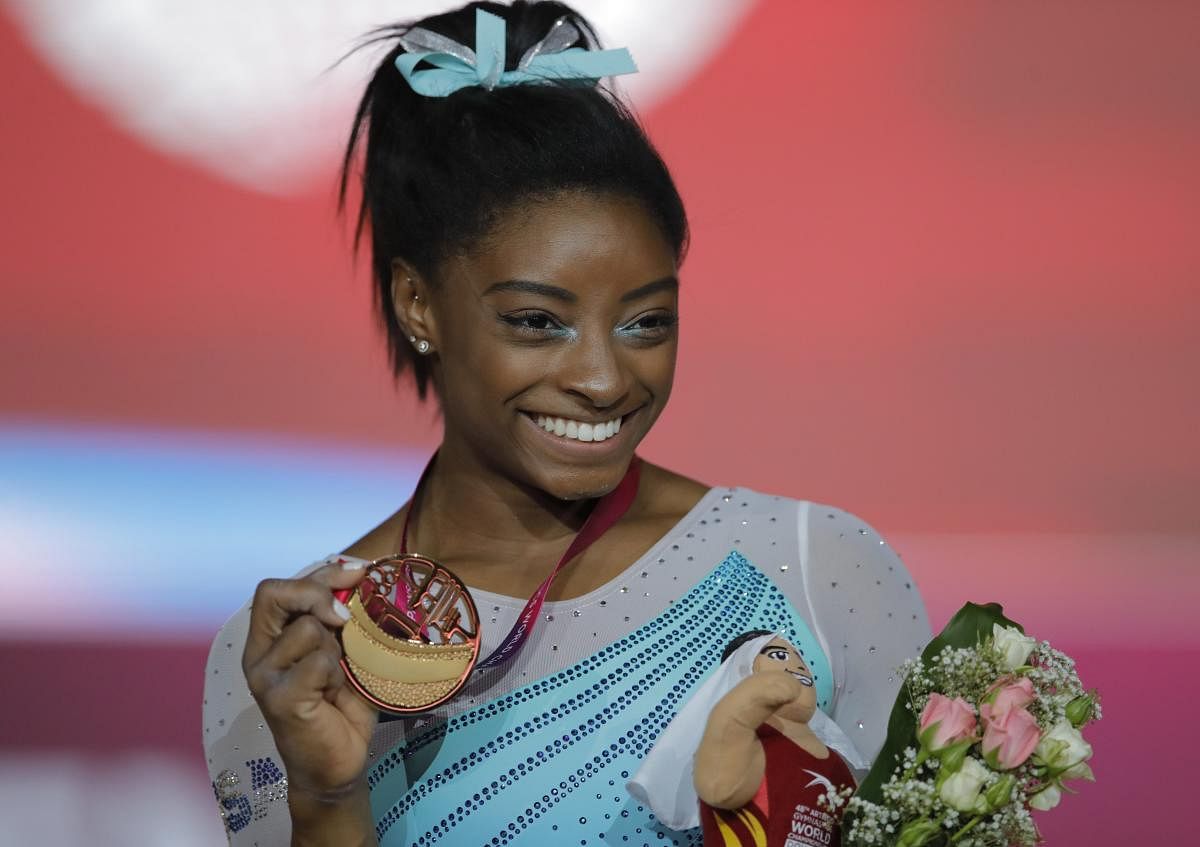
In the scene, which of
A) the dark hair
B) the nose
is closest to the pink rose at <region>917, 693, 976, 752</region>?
the nose

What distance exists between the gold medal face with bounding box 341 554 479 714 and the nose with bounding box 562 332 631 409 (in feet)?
0.89

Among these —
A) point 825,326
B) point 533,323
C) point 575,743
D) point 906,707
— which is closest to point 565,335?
point 533,323

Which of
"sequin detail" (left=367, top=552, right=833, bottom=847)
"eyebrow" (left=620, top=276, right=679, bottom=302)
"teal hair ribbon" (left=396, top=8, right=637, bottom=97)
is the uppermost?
"teal hair ribbon" (left=396, top=8, right=637, bottom=97)

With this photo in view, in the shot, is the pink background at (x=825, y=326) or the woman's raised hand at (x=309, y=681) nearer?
the woman's raised hand at (x=309, y=681)

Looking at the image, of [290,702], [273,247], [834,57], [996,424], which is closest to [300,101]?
[273,247]

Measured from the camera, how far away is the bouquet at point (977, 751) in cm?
168

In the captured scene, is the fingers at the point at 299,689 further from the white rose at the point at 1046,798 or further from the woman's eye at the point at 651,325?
the white rose at the point at 1046,798

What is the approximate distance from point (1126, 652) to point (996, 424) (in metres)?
0.59

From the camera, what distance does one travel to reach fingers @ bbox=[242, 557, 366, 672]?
191cm

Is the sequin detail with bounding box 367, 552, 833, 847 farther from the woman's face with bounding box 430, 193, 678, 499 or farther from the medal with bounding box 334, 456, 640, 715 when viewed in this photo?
the woman's face with bounding box 430, 193, 678, 499

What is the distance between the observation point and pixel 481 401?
2.18 m

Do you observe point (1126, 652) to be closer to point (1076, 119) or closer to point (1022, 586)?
point (1022, 586)

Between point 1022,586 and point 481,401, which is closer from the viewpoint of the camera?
point 481,401

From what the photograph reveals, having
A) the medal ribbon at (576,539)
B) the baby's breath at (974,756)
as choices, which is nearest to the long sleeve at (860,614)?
the medal ribbon at (576,539)
